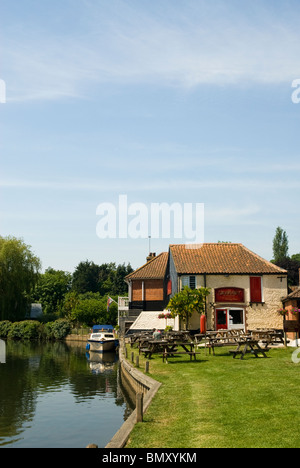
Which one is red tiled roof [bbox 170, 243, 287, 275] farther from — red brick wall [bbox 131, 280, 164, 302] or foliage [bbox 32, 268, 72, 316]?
foliage [bbox 32, 268, 72, 316]

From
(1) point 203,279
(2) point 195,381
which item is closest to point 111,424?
(2) point 195,381

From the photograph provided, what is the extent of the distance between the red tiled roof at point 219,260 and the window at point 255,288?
23.4 inches

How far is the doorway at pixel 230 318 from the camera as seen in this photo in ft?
124

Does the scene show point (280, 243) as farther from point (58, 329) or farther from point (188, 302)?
point (188, 302)

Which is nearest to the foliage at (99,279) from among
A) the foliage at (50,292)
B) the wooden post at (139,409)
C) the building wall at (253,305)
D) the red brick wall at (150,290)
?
the foliage at (50,292)

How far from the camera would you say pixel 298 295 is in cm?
3253

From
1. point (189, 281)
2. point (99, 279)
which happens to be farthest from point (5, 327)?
point (99, 279)


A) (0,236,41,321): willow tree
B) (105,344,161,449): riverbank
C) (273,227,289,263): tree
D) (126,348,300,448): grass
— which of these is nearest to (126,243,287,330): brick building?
(105,344,161,449): riverbank

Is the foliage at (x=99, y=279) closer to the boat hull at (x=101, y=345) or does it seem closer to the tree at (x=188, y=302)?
the boat hull at (x=101, y=345)

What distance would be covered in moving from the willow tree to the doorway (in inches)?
1425

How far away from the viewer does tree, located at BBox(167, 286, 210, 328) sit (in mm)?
36156
